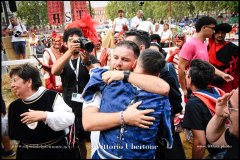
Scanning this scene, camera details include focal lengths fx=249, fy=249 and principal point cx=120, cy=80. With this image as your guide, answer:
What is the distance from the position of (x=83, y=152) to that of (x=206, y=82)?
163 centimetres

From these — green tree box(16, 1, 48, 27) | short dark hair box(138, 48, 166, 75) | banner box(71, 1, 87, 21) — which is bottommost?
short dark hair box(138, 48, 166, 75)

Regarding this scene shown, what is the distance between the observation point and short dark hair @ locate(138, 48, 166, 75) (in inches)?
68.7

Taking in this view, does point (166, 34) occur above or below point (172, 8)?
below

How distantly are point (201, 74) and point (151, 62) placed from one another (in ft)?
3.20

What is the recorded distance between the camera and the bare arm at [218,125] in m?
1.91

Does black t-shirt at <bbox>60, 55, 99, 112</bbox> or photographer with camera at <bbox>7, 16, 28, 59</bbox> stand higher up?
photographer with camera at <bbox>7, 16, 28, 59</bbox>

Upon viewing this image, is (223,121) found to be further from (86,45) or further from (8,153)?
(8,153)

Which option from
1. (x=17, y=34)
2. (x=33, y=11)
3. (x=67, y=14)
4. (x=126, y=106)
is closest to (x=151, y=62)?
(x=126, y=106)

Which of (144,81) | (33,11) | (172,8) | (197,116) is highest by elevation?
(172,8)

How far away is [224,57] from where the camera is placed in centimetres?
362

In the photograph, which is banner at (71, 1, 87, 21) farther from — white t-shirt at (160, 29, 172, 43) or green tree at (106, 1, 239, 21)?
green tree at (106, 1, 239, 21)

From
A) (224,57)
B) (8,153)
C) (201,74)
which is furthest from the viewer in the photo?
(224,57)

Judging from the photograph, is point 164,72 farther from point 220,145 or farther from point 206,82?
point 220,145

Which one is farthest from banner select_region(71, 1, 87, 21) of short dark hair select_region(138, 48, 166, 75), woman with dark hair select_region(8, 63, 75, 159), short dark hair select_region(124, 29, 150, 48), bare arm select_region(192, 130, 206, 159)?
short dark hair select_region(138, 48, 166, 75)
